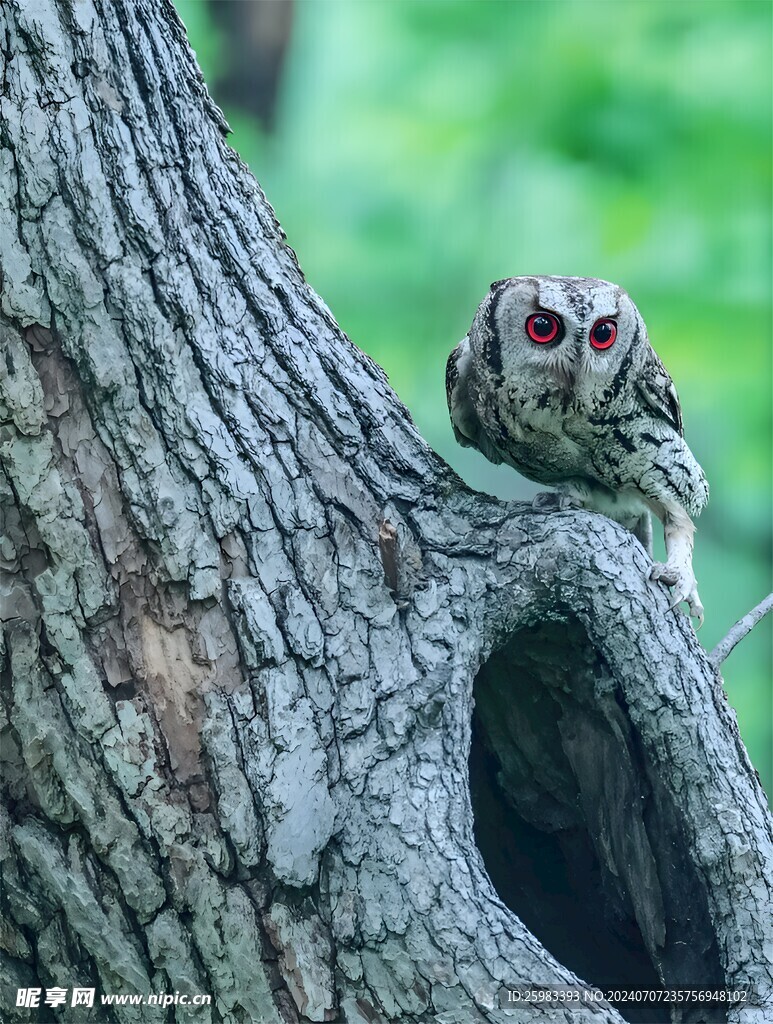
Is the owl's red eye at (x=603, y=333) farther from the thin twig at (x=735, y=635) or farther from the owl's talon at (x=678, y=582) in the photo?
the thin twig at (x=735, y=635)

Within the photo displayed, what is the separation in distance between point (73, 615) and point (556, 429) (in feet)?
2.66

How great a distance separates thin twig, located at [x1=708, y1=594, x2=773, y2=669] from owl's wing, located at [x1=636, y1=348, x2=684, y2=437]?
35cm

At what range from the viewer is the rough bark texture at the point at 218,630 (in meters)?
1.15

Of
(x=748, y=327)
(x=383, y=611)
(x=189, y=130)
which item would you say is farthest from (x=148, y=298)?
(x=748, y=327)

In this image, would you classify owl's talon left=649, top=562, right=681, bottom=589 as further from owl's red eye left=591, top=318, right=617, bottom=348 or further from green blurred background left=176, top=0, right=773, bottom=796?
green blurred background left=176, top=0, right=773, bottom=796

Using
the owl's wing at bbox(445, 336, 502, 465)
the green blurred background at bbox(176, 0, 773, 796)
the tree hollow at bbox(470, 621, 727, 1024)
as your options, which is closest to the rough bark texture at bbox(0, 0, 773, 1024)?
the tree hollow at bbox(470, 621, 727, 1024)

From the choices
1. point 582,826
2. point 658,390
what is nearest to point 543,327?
point 658,390

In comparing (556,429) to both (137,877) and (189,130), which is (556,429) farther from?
(137,877)

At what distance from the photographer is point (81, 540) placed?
1168 mm

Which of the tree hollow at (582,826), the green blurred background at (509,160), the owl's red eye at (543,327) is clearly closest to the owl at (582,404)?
the owl's red eye at (543,327)

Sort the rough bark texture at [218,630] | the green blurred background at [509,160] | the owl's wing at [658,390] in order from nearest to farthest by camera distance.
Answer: the rough bark texture at [218,630] → the owl's wing at [658,390] → the green blurred background at [509,160]

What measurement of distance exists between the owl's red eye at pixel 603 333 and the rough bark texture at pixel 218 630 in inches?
12.1

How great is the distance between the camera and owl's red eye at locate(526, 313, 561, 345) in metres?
1.47

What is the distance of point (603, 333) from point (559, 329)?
0.07 metres
